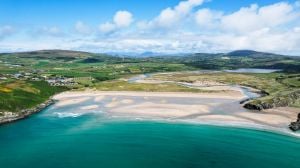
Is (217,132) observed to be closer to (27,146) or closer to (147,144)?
(147,144)

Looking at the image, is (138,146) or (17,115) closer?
(138,146)

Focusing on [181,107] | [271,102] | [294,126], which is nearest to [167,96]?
[181,107]

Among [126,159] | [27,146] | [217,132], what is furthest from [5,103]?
[217,132]

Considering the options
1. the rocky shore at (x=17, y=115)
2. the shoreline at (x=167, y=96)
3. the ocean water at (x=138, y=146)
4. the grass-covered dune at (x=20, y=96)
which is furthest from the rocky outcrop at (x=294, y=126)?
the grass-covered dune at (x=20, y=96)

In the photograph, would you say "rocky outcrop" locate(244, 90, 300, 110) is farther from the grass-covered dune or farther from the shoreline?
the grass-covered dune

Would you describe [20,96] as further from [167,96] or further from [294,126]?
[294,126]

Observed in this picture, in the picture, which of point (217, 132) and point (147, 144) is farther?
point (217, 132)
